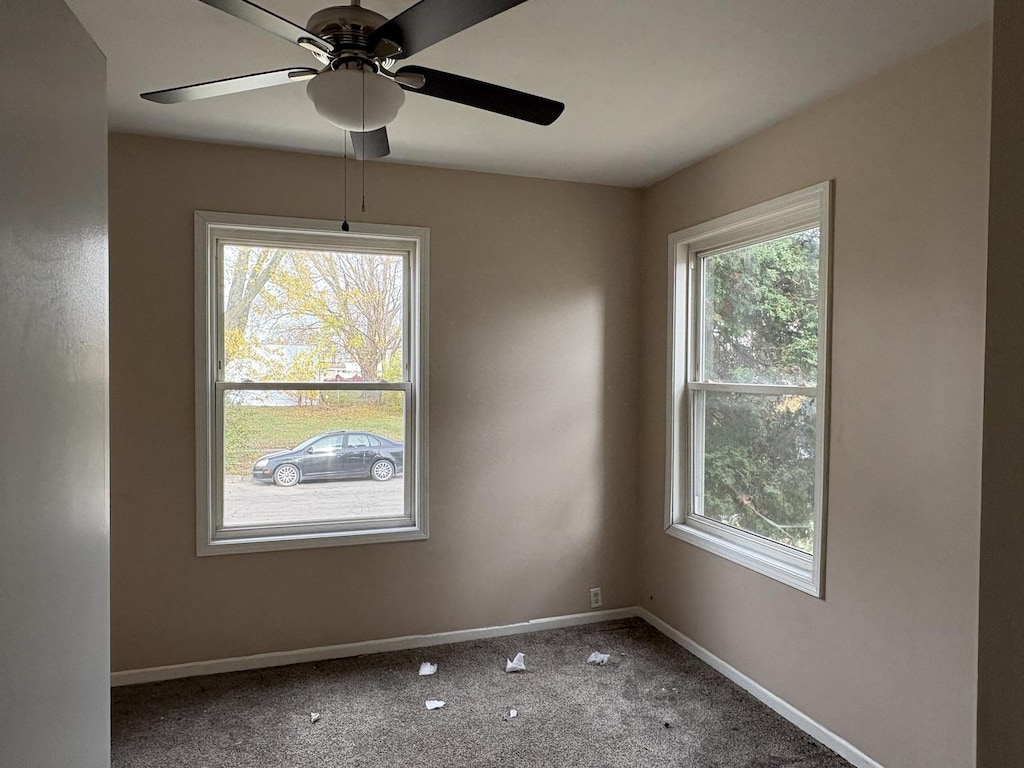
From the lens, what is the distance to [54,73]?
3.25 ft

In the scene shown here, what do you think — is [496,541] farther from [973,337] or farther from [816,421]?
[973,337]

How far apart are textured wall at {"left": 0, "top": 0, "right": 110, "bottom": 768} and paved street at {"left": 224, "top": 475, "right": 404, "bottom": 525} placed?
7.03 feet

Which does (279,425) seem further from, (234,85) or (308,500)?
(234,85)

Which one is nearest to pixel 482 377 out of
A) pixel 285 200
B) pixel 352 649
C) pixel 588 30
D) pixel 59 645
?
pixel 285 200

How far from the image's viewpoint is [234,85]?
185cm

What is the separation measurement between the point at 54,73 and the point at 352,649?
3014 millimetres

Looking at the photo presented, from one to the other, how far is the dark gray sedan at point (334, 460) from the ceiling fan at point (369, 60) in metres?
1.88

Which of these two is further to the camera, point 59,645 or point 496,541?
point 496,541

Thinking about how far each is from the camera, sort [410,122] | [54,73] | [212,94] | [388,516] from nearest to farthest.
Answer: [54,73]
[212,94]
[410,122]
[388,516]

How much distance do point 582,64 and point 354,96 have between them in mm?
1023

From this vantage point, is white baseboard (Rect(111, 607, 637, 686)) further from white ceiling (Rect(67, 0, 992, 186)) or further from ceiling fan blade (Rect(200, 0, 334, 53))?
ceiling fan blade (Rect(200, 0, 334, 53))

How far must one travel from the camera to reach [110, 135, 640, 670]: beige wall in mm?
3064

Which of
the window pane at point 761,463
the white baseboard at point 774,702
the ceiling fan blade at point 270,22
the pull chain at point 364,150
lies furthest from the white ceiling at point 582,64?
the white baseboard at point 774,702

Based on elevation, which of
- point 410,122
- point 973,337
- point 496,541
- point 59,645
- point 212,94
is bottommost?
point 496,541
